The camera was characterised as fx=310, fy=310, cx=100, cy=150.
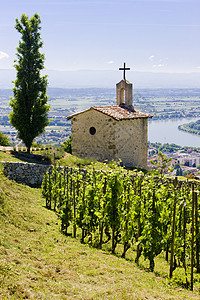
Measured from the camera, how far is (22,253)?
6.62 m

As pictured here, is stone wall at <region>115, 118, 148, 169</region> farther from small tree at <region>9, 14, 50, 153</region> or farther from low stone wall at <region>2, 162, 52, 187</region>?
low stone wall at <region>2, 162, 52, 187</region>

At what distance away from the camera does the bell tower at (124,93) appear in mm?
24672

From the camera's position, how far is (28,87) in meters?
20.2

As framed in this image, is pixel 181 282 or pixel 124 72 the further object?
pixel 124 72

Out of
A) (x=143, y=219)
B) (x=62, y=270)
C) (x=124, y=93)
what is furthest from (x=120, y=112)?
(x=62, y=270)

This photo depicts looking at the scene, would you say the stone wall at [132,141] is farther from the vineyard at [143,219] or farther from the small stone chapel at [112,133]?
the vineyard at [143,219]

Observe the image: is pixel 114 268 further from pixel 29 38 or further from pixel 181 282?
pixel 29 38

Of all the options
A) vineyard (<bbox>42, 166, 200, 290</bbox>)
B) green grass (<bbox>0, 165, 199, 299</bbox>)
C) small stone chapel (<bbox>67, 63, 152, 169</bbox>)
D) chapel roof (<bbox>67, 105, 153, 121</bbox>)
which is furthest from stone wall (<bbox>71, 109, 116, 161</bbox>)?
green grass (<bbox>0, 165, 199, 299</bbox>)

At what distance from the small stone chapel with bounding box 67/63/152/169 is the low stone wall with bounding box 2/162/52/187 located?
666 cm

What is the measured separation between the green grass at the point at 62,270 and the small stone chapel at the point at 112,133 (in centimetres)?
1313

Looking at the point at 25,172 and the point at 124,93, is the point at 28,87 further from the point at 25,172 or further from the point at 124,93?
the point at 124,93

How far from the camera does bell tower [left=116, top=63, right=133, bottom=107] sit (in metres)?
24.7

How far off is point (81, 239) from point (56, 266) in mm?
3173

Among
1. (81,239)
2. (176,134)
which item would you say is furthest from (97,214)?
(176,134)
